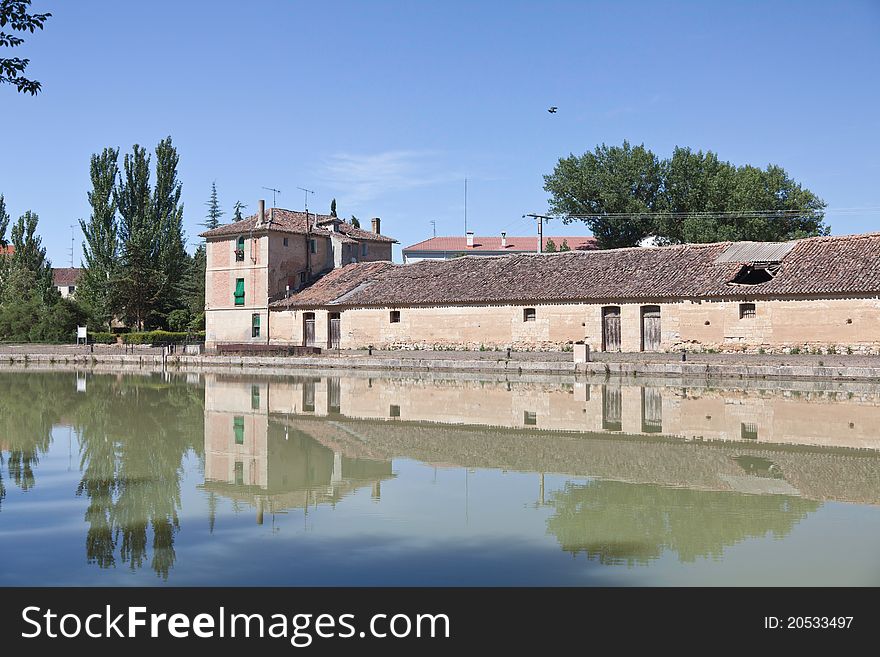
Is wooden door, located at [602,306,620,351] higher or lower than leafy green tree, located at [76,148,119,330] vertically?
lower

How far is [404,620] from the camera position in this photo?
481 cm

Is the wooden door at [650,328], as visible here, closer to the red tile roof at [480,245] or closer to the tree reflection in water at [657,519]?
the tree reflection in water at [657,519]

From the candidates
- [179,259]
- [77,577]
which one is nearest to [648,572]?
[77,577]

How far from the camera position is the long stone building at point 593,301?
2634cm

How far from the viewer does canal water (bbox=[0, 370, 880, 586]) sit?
5895 millimetres

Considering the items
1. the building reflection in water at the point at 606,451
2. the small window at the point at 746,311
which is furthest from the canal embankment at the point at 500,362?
the building reflection in water at the point at 606,451

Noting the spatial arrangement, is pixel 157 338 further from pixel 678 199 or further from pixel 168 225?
pixel 678 199

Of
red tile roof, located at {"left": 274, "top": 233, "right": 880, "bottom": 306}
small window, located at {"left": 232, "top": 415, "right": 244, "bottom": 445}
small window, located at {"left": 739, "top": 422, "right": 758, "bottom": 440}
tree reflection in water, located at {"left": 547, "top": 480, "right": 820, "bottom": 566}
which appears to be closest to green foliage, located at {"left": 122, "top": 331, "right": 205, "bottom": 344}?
red tile roof, located at {"left": 274, "top": 233, "right": 880, "bottom": 306}

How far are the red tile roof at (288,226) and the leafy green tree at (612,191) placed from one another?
36.0 ft

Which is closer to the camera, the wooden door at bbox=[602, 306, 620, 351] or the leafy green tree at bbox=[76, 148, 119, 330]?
the wooden door at bbox=[602, 306, 620, 351]

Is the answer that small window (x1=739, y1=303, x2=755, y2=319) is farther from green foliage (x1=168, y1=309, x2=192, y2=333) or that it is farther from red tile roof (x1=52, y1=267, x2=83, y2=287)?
red tile roof (x1=52, y1=267, x2=83, y2=287)

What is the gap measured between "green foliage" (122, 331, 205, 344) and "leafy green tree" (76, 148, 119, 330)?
3433 millimetres

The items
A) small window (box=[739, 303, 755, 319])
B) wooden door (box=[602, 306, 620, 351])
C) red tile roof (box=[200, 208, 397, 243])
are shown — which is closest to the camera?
small window (box=[739, 303, 755, 319])

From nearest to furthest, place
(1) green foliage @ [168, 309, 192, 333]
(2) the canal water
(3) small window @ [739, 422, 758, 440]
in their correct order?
(2) the canal water → (3) small window @ [739, 422, 758, 440] → (1) green foliage @ [168, 309, 192, 333]
